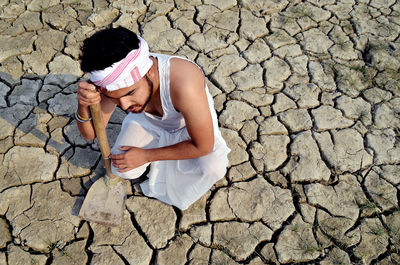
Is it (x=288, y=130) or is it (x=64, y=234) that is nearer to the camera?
(x=64, y=234)

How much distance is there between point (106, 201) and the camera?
7.28ft

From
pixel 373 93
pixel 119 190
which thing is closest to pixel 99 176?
pixel 119 190

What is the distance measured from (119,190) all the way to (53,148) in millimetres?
679

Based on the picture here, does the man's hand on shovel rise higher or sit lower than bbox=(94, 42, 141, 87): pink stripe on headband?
lower

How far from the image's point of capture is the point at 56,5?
3615 mm

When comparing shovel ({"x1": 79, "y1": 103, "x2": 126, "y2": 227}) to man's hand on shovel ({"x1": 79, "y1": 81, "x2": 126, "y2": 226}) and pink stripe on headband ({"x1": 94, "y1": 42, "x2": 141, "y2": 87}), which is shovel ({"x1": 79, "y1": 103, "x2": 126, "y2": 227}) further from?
pink stripe on headband ({"x1": 94, "y1": 42, "x2": 141, "y2": 87})

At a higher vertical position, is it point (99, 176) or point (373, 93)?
point (373, 93)

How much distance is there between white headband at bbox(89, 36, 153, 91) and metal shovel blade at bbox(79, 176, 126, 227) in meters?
0.83

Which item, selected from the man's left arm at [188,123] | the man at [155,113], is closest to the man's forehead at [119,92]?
the man at [155,113]

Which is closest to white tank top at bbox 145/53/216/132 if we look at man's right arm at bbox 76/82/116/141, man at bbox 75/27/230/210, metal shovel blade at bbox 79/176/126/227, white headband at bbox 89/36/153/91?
man at bbox 75/27/230/210

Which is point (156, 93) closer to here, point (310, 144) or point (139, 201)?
point (139, 201)

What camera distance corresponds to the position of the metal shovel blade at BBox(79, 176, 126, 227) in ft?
7.11

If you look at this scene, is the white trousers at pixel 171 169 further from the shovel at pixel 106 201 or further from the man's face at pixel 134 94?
the man's face at pixel 134 94

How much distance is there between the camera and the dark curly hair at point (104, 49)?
153 centimetres
